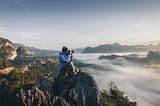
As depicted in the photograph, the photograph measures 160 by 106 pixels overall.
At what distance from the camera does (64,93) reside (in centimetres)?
6300

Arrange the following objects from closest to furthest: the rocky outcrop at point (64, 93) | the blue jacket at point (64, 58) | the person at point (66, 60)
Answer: the person at point (66, 60)
the blue jacket at point (64, 58)
the rocky outcrop at point (64, 93)

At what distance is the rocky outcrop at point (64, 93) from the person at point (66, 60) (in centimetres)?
183

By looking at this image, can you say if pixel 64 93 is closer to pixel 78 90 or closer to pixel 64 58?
pixel 78 90

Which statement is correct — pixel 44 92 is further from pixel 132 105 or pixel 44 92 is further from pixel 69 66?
pixel 132 105

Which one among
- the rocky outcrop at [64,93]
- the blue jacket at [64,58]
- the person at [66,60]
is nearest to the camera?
the person at [66,60]

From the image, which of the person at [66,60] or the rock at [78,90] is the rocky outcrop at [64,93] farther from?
the person at [66,60]

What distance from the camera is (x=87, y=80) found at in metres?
65.2

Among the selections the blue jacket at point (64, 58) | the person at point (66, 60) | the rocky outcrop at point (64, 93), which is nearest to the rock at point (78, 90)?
the rocky outcrop at point (64, 93)

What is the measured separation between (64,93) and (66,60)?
855cm

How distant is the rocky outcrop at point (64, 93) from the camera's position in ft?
205

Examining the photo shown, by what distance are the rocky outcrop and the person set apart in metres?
1.83

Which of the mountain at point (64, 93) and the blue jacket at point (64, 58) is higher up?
the blue jacket at point (64, 58)

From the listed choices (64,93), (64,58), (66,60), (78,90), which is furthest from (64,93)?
(64,58)

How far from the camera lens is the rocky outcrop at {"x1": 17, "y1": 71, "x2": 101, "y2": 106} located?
62.6m
